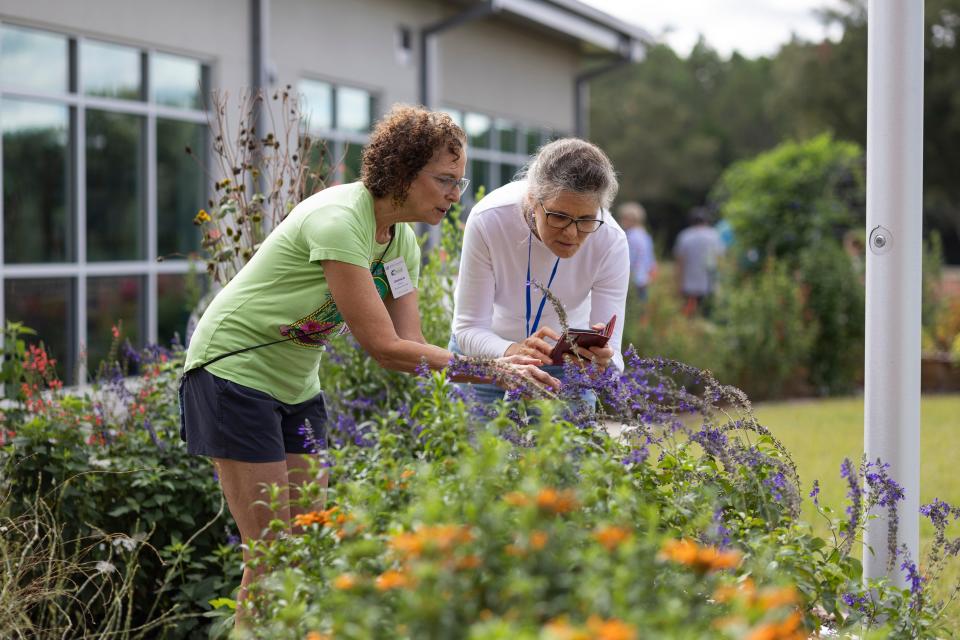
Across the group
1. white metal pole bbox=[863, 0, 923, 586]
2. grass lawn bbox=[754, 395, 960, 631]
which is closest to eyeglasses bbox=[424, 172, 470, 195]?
white metal pole bbox=[863, 0, 923, 586]

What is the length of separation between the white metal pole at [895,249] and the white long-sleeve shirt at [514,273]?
742 millimetres

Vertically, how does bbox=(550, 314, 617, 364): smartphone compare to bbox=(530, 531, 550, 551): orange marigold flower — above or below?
above

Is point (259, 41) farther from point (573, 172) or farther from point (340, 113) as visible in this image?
point (573, 172)

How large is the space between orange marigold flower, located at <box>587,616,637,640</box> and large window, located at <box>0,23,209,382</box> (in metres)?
5.43

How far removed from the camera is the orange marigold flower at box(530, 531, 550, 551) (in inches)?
58.5

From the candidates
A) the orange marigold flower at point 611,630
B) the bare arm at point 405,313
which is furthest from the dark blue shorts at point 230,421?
the orange marigold flower at point 611,630

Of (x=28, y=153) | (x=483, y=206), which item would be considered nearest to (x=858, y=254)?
(x=28, y=153)

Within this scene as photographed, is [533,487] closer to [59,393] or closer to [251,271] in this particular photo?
[251,271]

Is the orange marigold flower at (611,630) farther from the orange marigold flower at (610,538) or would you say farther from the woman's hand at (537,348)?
the woman's hand at (537,348)

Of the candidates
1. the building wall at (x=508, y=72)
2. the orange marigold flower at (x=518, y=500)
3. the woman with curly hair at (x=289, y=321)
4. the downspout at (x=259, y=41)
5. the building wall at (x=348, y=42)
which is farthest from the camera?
the building wall at (x=508, y=72)

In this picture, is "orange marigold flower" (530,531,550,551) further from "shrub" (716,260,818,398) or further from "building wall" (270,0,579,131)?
"shrub" (716,260,818,398)

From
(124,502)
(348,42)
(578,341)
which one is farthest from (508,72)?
(578,341)

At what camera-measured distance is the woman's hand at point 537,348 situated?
3008mm

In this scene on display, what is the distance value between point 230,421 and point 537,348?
2.83 feet
